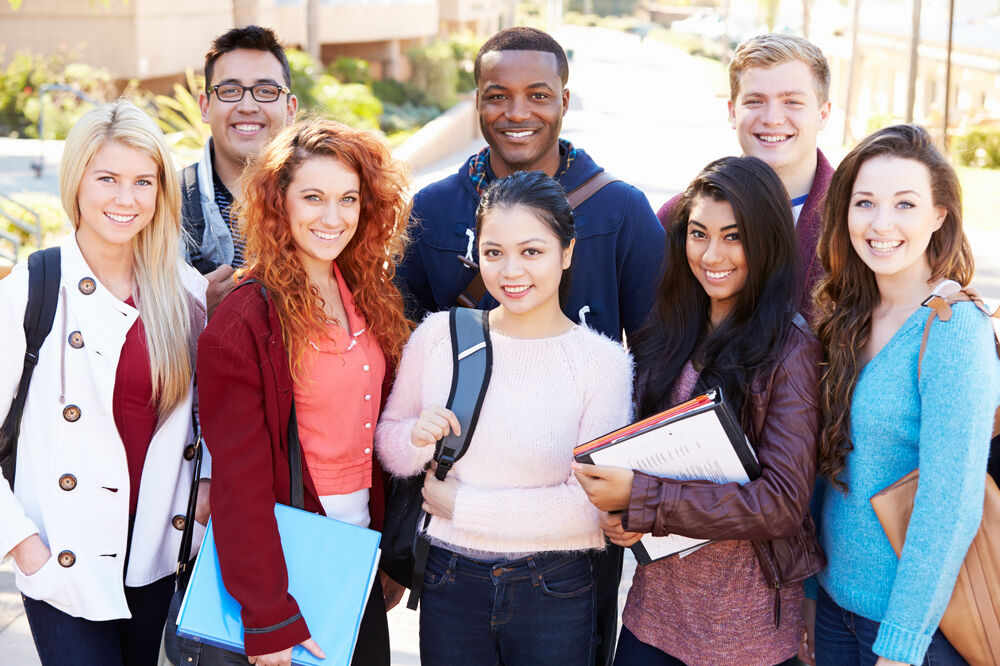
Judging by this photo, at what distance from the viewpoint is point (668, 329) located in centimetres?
301

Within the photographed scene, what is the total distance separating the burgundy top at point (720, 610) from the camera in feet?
9.00

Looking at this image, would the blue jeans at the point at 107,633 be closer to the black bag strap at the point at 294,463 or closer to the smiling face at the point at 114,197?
the black bag strap at the point at 294,463

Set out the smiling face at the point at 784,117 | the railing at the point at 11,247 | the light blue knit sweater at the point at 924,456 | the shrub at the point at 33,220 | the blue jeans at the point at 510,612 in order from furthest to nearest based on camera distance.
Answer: the shrub at the point at 33,220 → the railing at the point at 11,247 → the smiling face at the point at 784,117 → the blue jeans at the point at 510,612 → the light blue knit sweater at the point at 924,456

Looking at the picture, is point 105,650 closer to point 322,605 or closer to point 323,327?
point 322,605

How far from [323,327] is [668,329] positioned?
1031 mm

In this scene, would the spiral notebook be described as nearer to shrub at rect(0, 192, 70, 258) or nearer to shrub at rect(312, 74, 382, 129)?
shrub at rect(0, 192, 70, 258)

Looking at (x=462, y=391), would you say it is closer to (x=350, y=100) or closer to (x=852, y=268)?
(x=852, y=268)

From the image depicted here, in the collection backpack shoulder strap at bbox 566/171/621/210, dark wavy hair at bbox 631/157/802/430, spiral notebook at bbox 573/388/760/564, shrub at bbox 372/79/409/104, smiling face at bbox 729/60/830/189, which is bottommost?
spiral notebook at bbox 573/388/760/564

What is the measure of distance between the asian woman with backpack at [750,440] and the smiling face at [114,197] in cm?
150

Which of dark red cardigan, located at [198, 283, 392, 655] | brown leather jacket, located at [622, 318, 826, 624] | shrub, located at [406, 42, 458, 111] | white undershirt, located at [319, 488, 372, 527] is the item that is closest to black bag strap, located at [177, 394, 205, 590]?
dark red cardigan, located at [198, 283, 392, 655]

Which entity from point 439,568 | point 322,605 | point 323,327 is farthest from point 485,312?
point 322,605

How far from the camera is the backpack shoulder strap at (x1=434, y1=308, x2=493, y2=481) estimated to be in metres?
2.85

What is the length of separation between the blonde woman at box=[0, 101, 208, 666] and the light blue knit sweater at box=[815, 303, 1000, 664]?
6.17 feet

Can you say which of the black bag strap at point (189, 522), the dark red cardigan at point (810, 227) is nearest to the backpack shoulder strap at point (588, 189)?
the dark red cardigan at point (810, 227)
